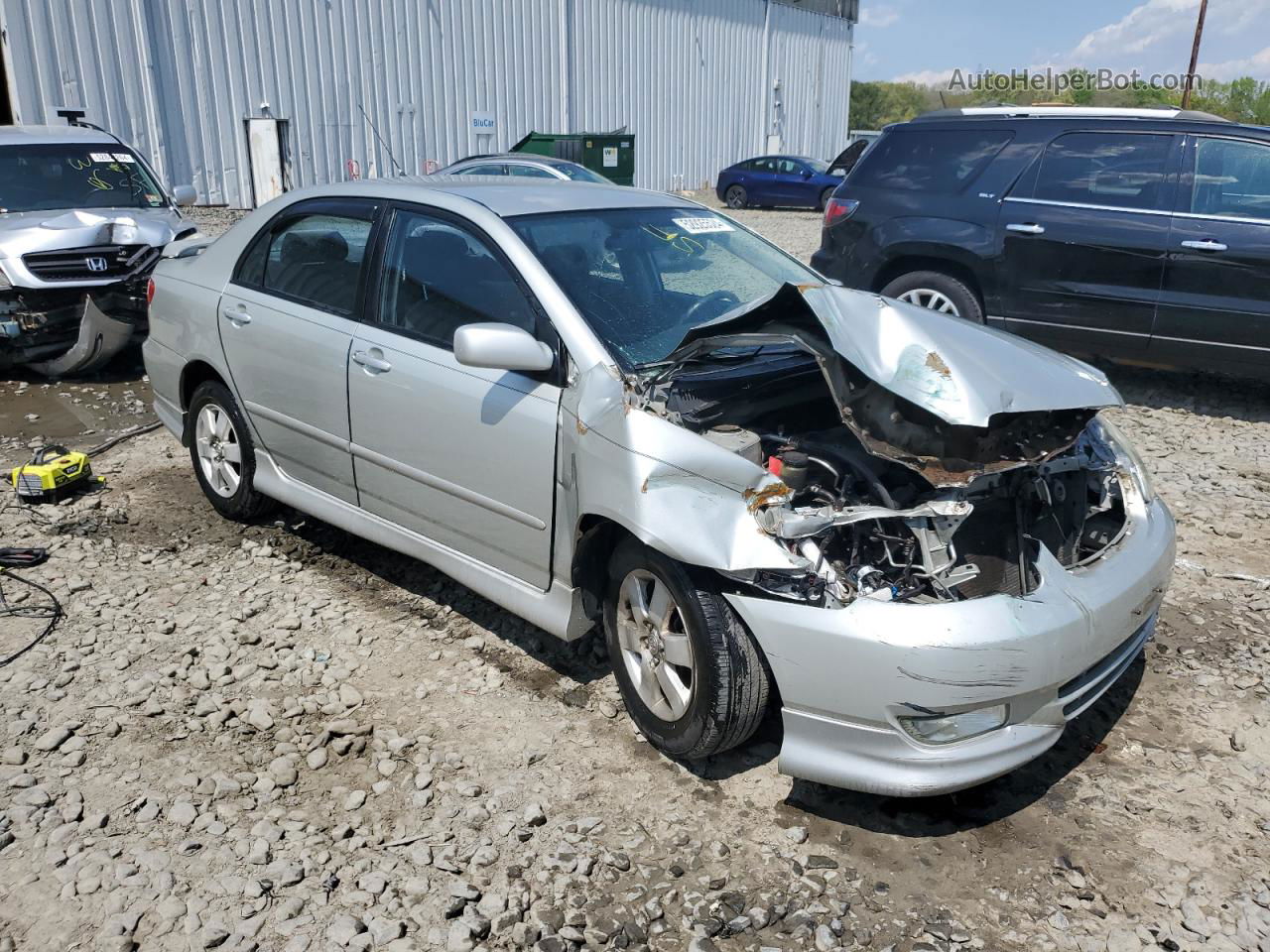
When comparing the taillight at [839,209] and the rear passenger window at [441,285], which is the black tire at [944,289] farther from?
the rear passenger window at [441,285]

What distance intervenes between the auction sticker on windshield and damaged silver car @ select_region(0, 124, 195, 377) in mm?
5328

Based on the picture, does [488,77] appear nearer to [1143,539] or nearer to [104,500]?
[104,500]

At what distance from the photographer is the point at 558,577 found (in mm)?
3447

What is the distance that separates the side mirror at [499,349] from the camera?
3246mm

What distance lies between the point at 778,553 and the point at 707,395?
78 cm

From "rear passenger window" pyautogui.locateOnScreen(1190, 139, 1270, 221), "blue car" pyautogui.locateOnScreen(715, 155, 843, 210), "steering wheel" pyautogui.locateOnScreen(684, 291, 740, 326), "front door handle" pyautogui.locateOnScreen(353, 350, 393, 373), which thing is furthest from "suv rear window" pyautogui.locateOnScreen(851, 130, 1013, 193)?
"blue car" pyautogui.locateOnScreen(715, 155, 843, 210)

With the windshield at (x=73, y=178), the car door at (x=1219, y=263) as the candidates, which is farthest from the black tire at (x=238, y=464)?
the car door at (x=1219, y=263)

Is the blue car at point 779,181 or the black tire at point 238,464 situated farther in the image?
the blue car at point 779,181

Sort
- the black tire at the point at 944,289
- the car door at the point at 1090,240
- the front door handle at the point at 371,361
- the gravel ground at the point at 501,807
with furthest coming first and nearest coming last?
the black tire at the point at 944,289 → the car door at the point at 1090,240 → the front door handle at the point at 371,361 → the gravel ground at the point at 501,807

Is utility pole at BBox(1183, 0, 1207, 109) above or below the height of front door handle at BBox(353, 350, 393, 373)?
above

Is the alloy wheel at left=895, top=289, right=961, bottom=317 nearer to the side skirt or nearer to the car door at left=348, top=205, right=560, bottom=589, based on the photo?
the car door at left=348, top=205, right=560, bottom=589

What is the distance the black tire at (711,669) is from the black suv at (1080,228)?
5035 millimetres

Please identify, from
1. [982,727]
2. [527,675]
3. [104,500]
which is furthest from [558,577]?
[104,500]

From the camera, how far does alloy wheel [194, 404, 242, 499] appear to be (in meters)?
4.92
